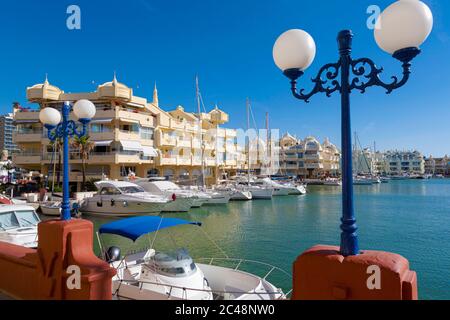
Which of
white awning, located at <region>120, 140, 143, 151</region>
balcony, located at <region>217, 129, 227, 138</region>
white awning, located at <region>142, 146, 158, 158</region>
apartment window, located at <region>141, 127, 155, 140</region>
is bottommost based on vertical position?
white awning, located at <region>142, 146, 158, 158</region>

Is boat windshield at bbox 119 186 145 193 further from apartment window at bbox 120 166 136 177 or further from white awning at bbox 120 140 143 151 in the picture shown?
apartment window at bbox 120 166 136 177

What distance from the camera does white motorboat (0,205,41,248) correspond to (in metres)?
12.3

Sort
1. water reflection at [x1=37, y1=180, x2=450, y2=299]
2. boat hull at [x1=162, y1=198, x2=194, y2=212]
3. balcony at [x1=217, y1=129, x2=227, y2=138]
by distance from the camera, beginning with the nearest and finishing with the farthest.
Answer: water reflection at [x1=37, y1=180, x2=450, y2=299], boat hull at [x1=162, y1=198, x2=194, y2=212], balcony at [x1=217, y1=129, x2=227, y2=138]

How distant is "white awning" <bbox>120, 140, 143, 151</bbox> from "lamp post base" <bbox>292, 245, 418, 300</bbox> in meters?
41.2

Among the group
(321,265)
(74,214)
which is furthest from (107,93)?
(321,265)

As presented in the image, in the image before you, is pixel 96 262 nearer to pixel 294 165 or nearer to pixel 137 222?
pixel 137 222

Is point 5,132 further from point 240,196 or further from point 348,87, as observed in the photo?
point 348,87

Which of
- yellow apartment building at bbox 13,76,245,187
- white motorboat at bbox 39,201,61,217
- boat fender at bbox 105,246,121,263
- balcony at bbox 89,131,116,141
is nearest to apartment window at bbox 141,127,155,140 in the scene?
yellow apartment building at bbox 13,76,245,187

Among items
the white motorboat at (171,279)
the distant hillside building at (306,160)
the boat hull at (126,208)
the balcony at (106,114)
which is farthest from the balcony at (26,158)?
the distant hillside building at (306,160)

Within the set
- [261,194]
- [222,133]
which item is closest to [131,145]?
[261,194]

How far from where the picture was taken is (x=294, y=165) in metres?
109

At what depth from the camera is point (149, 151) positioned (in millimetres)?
46062

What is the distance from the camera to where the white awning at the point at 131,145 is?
42.4m

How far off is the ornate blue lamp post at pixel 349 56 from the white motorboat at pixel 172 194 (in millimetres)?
28008
